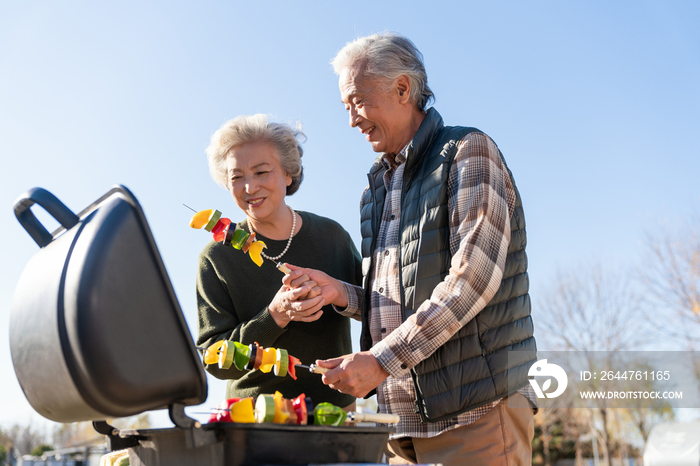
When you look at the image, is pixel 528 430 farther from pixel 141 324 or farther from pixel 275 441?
pixel 141 324

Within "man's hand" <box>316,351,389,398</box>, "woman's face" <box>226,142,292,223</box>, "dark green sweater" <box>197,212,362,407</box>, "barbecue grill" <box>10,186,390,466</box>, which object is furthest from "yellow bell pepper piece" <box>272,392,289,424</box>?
"woman's face" <box>226,142,292,223</box>

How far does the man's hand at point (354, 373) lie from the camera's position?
65.4 inches

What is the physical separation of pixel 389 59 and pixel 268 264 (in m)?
1.10

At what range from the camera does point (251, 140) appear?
8.89 feet

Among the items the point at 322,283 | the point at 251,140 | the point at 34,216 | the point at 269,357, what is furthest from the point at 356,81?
the point at 34,216

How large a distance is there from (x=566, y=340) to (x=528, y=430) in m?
19.5

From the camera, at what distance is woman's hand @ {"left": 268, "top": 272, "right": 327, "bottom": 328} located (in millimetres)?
2154

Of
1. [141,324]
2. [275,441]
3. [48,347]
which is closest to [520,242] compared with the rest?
[275,441]

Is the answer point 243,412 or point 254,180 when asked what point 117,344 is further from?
point 254,180

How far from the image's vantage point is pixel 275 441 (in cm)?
113

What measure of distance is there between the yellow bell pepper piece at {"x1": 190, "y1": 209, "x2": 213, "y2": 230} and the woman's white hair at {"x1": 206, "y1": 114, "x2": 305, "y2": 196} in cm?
42

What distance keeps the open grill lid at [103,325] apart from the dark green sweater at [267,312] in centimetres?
118

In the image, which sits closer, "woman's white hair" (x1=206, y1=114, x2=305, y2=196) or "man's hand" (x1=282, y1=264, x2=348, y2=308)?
"man's hand" (x1=282, y1=264, x2=348, y2=308)

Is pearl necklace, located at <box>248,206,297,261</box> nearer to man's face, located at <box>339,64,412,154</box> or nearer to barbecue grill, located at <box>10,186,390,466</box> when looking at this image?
man's face, located at <box>339,64,412,154</box>
